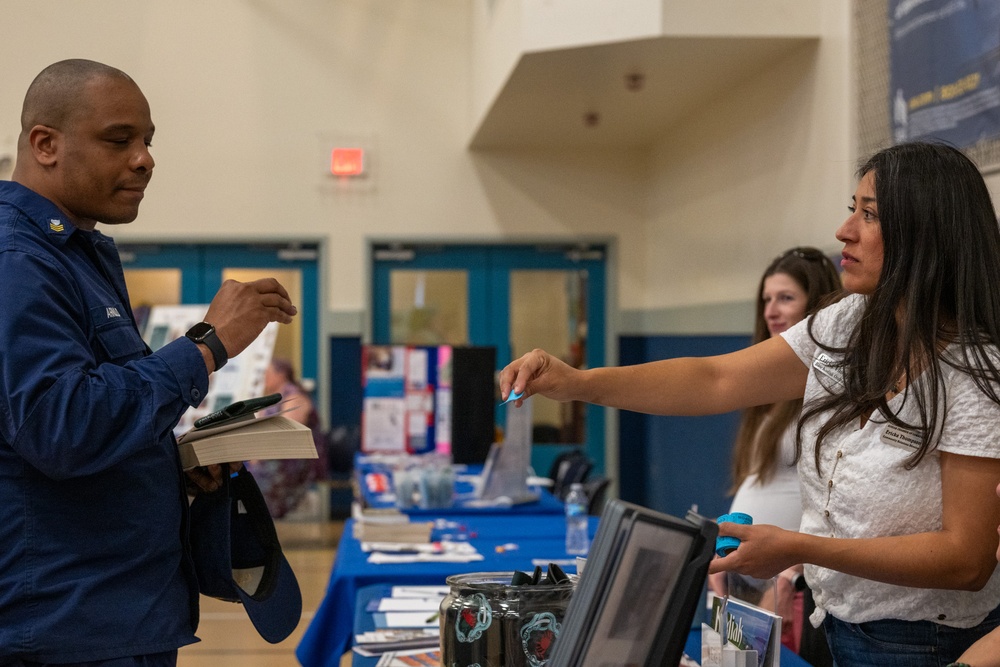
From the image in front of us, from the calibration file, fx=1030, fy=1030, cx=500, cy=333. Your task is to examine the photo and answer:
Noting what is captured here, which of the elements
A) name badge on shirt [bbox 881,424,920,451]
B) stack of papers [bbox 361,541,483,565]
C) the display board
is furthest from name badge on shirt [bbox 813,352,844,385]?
the display board

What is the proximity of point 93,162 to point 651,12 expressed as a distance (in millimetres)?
4140

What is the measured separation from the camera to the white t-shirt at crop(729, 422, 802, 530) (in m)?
3.09

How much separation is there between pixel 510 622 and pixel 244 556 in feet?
2.12

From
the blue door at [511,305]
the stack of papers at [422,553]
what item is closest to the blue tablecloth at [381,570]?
the stack of papers at [422,553]

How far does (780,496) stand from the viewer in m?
3.11

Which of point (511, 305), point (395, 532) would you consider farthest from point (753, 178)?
point (395, 532)

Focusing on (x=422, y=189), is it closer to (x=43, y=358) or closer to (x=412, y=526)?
(x=412, y=526)

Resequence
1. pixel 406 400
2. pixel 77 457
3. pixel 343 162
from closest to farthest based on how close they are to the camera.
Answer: pixel 77 457, pixel 406 400, pixel 343 162

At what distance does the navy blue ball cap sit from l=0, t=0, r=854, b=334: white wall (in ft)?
21.2

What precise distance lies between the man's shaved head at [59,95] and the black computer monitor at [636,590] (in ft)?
3.71

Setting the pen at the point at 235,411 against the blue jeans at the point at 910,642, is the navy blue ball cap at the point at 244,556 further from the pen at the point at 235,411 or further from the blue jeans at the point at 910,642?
the blue jeans at the point at 910,642

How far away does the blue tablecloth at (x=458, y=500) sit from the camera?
4445 mm

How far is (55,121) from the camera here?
1681mm

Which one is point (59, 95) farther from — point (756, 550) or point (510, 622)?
point (756, 550)
